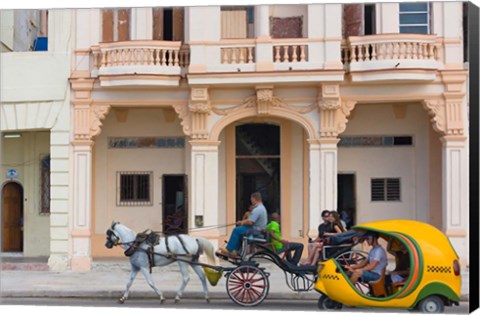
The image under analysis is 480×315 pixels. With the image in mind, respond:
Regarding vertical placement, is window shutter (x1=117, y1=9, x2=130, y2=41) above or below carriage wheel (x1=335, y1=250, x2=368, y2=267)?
above

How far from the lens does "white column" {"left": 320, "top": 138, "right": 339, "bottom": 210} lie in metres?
17.0

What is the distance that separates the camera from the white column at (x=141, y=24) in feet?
57.5

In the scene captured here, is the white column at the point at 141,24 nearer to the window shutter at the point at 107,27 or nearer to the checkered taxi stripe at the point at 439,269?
the window shutter at the point at 107,27

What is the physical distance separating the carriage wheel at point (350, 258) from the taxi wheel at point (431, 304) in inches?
44.6

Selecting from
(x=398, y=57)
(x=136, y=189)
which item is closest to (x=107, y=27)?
(x=136, y=189)

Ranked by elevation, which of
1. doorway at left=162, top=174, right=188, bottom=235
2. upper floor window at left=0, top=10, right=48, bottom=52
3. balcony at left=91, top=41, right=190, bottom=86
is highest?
upper floor window at left=0, top=10, right=48, bottom=52

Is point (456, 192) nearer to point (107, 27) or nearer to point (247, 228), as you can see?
point (247, 228)

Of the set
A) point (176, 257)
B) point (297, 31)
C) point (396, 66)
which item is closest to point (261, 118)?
point (297, 31)

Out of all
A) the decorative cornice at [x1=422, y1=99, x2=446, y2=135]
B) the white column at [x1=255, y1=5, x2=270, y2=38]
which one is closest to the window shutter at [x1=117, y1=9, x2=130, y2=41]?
the white column at [x1=255, y1=5, x2=270, y2=38]

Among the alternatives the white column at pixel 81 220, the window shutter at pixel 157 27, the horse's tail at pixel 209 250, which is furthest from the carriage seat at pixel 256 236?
the window shutter at pixel 157 27

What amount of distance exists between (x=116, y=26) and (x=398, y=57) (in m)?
5.45

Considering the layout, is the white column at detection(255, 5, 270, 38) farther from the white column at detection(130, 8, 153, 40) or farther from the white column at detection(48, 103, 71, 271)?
the white column at detection(48, 103, 71, 271)

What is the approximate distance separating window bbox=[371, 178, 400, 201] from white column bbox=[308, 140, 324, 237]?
7.63 ft

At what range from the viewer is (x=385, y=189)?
18922 millimetres
